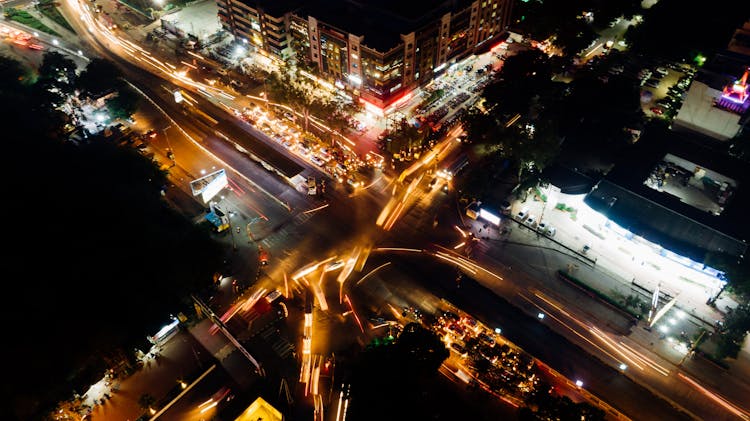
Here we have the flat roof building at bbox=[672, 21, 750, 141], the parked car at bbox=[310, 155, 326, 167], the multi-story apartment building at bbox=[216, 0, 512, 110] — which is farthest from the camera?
the multi-story apartment building at bbox=[216, 0, 512, 110]

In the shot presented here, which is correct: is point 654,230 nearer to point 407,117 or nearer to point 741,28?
point 407,117

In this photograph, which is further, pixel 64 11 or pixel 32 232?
pixel 64 11

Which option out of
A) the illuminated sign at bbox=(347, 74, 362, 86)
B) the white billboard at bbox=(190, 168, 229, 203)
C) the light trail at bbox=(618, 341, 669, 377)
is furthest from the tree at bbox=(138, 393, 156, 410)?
the illuminated sign at bbox=(347, 74, 362, 86)

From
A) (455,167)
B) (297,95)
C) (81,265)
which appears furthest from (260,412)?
(297,95)

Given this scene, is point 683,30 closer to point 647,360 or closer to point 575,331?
point 647,360

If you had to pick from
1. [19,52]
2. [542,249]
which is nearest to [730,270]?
[542,249]

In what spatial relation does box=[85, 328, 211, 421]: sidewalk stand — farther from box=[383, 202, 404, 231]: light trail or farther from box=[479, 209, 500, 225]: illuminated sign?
box=[479, 209, 500, 225]: illuminated sign

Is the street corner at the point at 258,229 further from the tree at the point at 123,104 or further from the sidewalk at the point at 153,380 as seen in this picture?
the tree at the point at 123,104
